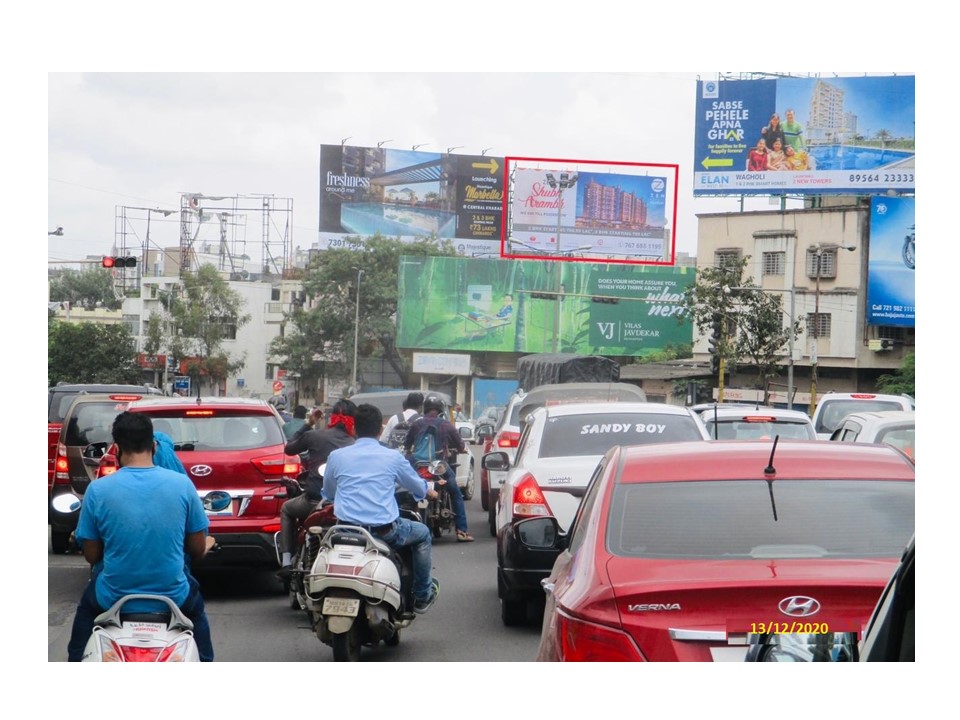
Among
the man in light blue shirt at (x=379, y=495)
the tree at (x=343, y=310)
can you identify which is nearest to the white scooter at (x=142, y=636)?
the man in light blue shirt at (x=379, y=495)

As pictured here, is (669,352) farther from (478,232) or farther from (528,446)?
(528,446)

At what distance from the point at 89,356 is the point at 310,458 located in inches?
1898

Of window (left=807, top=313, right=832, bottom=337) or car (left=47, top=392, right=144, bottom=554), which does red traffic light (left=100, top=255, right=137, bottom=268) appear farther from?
window (left=807, top=313, right=832, bottom=337)

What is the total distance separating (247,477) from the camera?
33.9 ft

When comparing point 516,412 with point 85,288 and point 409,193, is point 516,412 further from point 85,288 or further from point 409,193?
point 85,288

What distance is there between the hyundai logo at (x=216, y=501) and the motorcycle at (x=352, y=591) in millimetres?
2728

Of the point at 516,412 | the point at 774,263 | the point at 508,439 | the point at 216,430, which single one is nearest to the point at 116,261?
the point at 516,412

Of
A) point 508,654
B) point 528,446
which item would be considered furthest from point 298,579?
point 528,446

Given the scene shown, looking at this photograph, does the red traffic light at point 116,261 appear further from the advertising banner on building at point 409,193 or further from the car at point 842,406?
the advertising banner on building at point 409,193

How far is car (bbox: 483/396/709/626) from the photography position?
8.76 metres

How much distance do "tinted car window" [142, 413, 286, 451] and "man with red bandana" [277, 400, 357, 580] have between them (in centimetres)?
24

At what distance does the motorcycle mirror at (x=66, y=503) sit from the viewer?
5727 millimetres

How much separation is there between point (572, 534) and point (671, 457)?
670 millimetres

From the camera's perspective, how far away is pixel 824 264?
175ft
